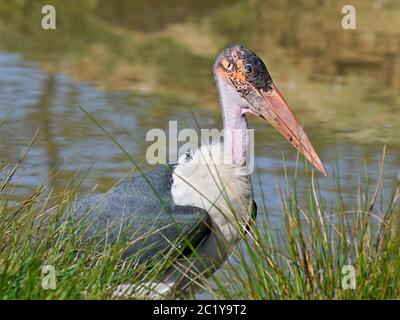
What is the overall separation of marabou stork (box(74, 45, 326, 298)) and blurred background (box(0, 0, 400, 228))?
5.21 ft

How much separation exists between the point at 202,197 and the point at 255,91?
81cm

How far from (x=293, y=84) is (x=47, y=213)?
301 inches

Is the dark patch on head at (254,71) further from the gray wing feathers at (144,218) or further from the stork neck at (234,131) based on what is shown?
the gray wing feathers at (144,218)

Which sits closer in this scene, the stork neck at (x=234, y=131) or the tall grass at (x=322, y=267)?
the tall grass at (x=322, y=267)

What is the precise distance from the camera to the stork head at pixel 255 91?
6.65 meters

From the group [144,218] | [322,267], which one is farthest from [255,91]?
[322,267]

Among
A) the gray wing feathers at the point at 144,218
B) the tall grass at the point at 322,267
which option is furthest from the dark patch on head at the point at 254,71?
the tall grass at the point at 322,267

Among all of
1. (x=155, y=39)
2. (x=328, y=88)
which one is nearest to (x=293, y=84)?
(x=328, y=88)

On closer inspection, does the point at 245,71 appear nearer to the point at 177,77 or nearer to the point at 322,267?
the point at 322,267

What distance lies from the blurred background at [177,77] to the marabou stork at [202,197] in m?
1.59

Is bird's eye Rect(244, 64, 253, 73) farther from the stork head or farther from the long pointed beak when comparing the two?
the long pointed beak

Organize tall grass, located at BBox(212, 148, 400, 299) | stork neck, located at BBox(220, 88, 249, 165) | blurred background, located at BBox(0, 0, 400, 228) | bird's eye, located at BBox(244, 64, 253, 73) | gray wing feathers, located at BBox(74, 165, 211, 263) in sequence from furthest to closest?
blurred background, located at BBox(0, 0, 400, 228) < bird's eye, located at BBox(244, 64, 253, 73) < stork neck, located at BBox(220, 88, 249, 165) < gray wing feathers, located at BBox(74, 165, 211, 263) < tall grass, located at BBox(212, 148, 400, 299)

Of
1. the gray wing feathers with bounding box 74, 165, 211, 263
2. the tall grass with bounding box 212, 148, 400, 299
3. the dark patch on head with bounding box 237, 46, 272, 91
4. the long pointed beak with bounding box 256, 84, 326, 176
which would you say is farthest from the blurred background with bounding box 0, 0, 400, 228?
the tall grass with bounding box 212, 148, 400, 299

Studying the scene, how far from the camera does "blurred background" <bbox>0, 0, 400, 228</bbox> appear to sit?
10.3m
